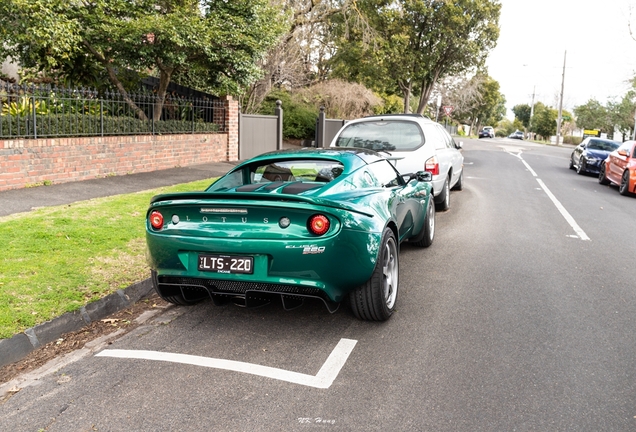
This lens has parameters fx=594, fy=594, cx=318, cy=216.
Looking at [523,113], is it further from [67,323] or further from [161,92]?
[67,323]

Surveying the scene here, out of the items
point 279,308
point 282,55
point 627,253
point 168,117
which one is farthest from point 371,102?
point 279,308

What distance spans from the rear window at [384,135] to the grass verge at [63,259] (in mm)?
3378

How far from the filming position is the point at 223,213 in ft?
14.3

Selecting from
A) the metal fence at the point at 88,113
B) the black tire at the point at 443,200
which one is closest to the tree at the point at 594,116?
the metal fence at the point at 88,113

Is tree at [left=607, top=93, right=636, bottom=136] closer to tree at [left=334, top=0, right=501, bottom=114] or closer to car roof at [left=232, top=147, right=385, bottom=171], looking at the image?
tree at [left=334, top=0, right=501, bottom=114]

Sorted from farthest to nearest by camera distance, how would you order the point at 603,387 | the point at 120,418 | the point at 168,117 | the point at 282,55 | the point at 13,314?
the point at 282,55 → the point at 168,117 → the point at 13,314 → the point at 603,387 → the point at 120,418

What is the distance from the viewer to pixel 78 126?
1166 centimetres

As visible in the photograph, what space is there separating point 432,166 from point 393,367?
5.70m

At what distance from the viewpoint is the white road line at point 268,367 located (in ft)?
12.4

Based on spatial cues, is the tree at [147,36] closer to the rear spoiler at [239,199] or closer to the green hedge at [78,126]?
the green hedge at [78,126]

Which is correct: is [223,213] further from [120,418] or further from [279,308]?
[120,418]

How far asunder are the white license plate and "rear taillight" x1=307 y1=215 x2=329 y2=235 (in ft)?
1.58

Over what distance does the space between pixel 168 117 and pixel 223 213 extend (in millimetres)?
12013

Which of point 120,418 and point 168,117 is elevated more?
point 168,117
